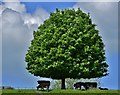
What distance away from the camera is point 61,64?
2712 inches

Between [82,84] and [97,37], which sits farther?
[97,37]

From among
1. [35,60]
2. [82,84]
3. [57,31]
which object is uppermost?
[57,31]

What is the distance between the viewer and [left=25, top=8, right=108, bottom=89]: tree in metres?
69.9

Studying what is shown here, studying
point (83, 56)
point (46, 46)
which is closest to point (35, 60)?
point (46, 46)

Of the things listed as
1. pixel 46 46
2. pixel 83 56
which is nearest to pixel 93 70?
pixel 83 56

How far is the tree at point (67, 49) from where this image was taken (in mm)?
69875

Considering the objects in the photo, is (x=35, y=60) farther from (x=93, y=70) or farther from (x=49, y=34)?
(x=93, y=70)

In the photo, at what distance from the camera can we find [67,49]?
7044cm

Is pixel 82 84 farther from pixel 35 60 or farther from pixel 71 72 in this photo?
pixel 35 60

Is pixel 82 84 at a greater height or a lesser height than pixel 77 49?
lesser

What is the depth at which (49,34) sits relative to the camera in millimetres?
72438

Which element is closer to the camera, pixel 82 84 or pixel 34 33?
pixel 82 84

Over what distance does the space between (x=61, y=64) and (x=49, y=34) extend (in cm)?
626

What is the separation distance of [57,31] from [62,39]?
1.78 metres
